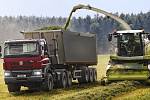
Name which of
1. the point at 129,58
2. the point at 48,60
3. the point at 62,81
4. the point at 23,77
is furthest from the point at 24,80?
the point at 129,58

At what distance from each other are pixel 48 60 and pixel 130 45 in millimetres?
5193

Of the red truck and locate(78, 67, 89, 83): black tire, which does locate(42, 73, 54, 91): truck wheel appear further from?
locate(78, 67, 89, 83): black tire

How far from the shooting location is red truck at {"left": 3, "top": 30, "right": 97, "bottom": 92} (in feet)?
74.0

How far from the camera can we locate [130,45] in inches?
1023

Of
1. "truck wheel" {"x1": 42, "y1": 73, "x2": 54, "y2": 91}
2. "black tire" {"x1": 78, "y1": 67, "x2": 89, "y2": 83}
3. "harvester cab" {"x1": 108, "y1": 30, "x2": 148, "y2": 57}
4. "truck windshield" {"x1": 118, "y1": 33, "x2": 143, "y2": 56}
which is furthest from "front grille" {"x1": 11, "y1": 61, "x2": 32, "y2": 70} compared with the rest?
"black tire" {"x1": 78, "y1": 67, "x2": 89, "y2": 83}

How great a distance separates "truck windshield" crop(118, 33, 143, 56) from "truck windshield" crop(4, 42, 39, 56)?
5843 mm

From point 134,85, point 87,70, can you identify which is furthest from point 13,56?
point 87,70

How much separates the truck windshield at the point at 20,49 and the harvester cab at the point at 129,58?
4.50 metres

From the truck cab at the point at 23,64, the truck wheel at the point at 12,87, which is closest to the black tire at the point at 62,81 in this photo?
the truck wheel at the point at 12,87

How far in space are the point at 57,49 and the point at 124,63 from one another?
4.01 meters

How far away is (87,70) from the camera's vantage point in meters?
31.8

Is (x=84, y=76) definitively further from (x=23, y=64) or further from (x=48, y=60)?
(x=23, y=64)

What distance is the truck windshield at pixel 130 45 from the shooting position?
25.8m

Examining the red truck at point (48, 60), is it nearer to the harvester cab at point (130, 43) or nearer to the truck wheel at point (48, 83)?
the truck wheel at point (48, 83)
